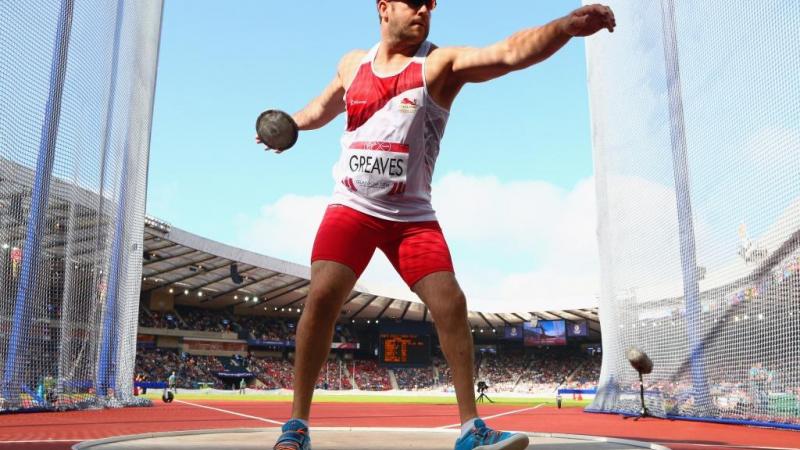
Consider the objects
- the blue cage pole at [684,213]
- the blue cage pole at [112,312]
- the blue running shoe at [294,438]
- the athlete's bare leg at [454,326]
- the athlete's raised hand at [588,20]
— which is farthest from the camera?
the blue cage pole at [112,312]

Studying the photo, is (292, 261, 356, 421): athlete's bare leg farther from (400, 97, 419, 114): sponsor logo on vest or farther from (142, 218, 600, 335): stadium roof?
(142, 218, 600, 335): stadium roof

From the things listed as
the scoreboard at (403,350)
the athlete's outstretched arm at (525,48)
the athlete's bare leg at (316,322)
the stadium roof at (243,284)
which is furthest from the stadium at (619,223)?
the scoreboard at (403,350)

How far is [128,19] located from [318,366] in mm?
9324

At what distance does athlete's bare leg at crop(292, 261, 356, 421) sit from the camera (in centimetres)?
249

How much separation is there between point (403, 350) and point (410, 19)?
49006mm

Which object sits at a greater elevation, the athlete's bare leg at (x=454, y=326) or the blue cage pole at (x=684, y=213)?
the blue cage pole at (x=684, y=213)

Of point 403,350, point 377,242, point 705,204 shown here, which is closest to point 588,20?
point 377,242

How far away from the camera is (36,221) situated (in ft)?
27.0

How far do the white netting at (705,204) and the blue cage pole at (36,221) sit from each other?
8.06m

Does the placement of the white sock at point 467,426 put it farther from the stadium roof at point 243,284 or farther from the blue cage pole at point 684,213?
the stadium roof at point 243,284

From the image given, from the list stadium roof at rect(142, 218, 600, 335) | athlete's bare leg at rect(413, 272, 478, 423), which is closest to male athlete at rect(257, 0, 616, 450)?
athlete's bare leg at rect(413, 272, 478, 423)

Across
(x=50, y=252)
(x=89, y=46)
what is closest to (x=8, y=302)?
(x=50, y=252)

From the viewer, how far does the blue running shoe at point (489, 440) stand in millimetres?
2197

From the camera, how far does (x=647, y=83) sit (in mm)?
8969
